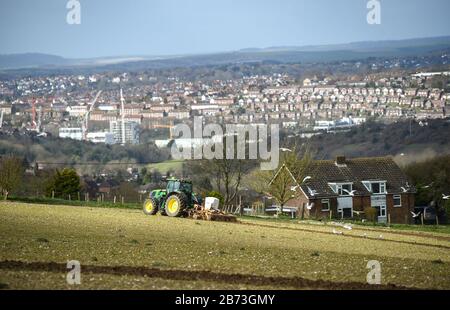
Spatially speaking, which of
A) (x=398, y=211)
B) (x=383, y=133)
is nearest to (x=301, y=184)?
(x=398, y=211)

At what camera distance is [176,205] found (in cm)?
4816

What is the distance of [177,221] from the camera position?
146 feet

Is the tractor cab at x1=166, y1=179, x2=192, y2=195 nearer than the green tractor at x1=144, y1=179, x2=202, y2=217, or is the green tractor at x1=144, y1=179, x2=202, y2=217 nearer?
the green tractor at x1=144, y1=179, x2=202, y2=217

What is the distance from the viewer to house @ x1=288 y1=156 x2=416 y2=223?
7819 cm

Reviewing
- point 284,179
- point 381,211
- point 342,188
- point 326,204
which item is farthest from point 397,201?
point 284,179

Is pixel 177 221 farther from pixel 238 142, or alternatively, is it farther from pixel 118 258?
pixel 238 142

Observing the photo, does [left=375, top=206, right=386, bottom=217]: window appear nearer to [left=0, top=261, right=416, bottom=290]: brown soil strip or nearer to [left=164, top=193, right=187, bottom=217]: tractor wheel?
[left=164, top=193, right=187, bottom=217]: tractor wheel

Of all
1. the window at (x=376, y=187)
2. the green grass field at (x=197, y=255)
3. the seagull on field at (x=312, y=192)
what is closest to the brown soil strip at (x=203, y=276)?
the green grass field at (x=197, y=255)

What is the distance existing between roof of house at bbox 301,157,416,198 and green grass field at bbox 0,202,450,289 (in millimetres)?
34127

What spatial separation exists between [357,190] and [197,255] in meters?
52.7

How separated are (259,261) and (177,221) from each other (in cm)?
1547

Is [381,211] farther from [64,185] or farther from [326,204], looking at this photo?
[64,185]

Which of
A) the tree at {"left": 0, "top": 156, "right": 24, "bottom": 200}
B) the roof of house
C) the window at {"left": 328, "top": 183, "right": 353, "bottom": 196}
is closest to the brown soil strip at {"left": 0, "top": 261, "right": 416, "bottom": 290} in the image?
the tree at {"left": 0, "top": 156, "right": 24, "bottom": 200}
